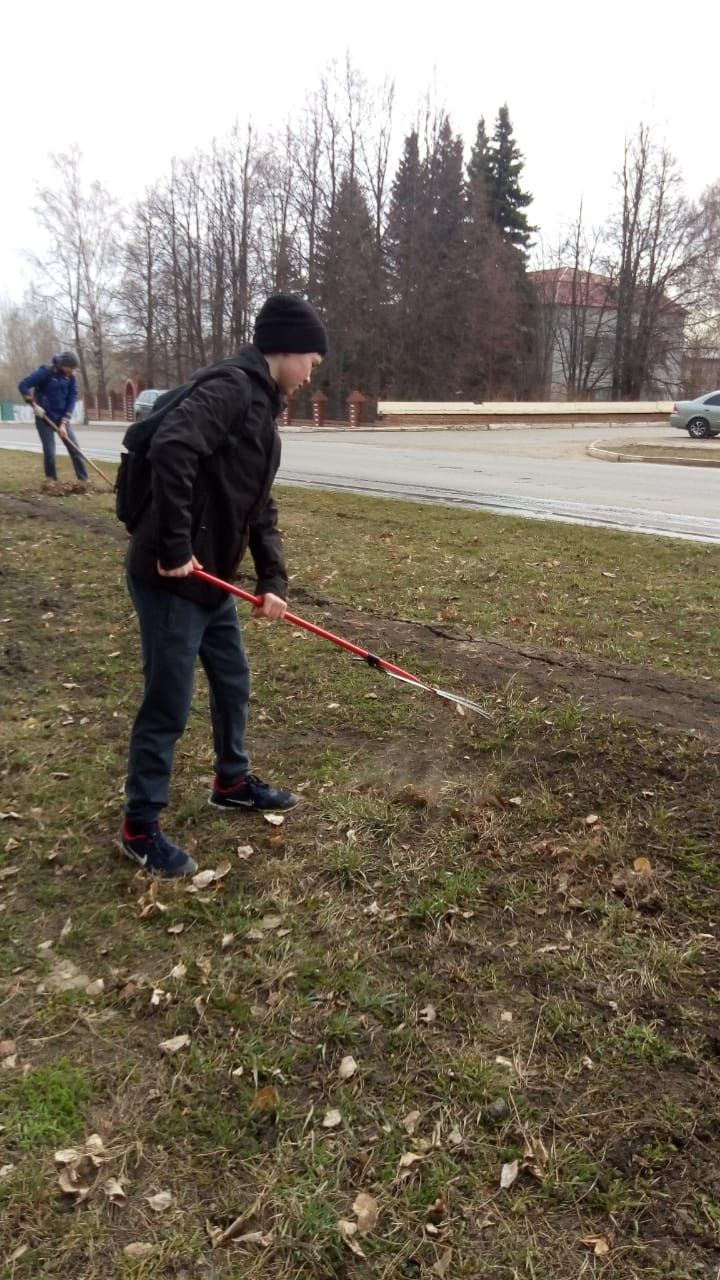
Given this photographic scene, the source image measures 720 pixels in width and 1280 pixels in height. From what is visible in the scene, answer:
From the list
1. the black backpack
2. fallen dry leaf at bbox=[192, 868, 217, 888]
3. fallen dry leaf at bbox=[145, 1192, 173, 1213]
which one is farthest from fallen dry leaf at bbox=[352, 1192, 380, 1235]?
the black backpack

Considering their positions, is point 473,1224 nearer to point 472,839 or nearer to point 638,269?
point 472,839

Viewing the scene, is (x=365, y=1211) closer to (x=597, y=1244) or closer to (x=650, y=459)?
(x=597, y=1244)

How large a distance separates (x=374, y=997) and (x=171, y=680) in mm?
1317

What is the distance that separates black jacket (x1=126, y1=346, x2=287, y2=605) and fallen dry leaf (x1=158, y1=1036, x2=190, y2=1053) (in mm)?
1451

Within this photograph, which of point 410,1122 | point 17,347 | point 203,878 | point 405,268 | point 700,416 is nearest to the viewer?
point 410,1122

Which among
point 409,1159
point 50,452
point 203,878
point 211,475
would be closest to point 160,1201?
point 409,1159

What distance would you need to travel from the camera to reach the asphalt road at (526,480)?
11.2 m

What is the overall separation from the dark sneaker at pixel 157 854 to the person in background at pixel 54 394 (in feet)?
31.6

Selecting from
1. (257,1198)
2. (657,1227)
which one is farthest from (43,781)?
(657,1227)

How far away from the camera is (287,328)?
316cm

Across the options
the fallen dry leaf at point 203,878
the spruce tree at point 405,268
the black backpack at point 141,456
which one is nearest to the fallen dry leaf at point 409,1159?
the fallen dry leaf at point 203,878

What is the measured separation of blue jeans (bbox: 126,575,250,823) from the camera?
3162 millimetres

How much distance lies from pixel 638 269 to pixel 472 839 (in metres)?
60.1

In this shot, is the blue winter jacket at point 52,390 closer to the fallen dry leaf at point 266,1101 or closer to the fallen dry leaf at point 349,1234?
the fallen dry leaf at point 266,1101
